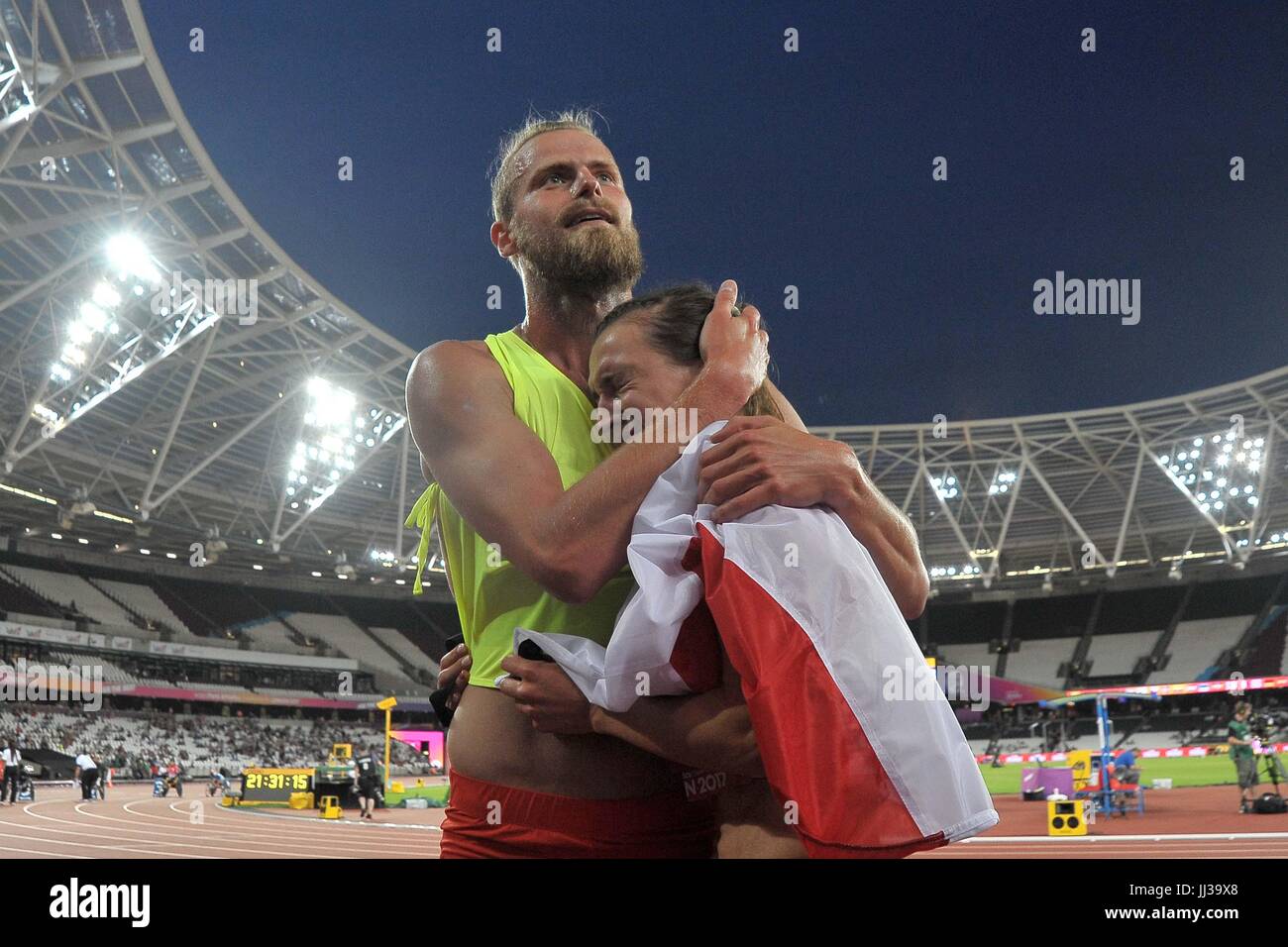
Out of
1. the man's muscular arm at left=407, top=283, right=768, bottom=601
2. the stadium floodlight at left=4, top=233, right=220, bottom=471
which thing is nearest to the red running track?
the man's muscular arm at left=407, top=283, right=768, bottom=601

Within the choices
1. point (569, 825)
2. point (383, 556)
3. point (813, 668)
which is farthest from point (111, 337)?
point (813, 668)

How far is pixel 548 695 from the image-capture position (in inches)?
66.6

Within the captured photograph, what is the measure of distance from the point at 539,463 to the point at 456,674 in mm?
703

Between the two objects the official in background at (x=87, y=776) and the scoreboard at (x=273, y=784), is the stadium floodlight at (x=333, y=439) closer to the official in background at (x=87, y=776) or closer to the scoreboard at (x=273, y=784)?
the official in background at (x=87, y=776)

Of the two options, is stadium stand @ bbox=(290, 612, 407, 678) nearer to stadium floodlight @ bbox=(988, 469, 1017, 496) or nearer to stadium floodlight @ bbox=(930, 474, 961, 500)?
stadium floodlight @ bbox=(930, 474, 961, 500)

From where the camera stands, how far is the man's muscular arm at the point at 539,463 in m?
1.67

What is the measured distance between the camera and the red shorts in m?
1.88

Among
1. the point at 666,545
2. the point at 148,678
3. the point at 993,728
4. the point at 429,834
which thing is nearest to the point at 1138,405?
the point at 993,728

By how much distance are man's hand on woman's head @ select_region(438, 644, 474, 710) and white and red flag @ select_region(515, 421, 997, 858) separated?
78cm

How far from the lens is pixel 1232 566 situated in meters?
42.1

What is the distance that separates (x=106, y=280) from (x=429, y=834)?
16818 mm

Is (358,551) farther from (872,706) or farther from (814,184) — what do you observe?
(872,706)

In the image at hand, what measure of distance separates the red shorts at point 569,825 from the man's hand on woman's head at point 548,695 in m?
0.25

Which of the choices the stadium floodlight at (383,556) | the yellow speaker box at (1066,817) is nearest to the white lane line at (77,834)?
the yellow speaker box at (1066,817)
